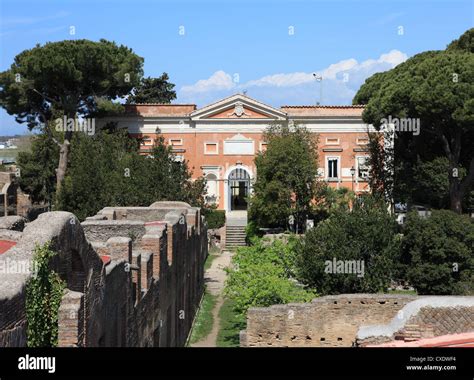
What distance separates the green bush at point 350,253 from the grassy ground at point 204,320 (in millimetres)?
3850

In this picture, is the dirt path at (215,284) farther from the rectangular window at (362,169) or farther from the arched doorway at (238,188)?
the rectangular window at (362,169)

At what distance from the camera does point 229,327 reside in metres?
26.7

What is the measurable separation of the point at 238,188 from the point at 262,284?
32.2 meters

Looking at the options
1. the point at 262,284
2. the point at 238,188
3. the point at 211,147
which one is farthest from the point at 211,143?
the point at 262,284

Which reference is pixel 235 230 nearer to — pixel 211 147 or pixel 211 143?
pixel 211 147

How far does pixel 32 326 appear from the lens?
935 cm

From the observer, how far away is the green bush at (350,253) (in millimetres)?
25422

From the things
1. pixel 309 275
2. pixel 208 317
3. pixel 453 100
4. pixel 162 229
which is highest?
pixel 453 100

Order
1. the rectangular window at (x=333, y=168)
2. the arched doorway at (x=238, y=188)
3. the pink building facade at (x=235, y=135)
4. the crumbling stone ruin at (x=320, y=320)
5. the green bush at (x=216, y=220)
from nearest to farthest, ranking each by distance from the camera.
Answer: the crumbling stone ruin at (x=320, y=320)
the green bush at (x=216, y=220)
the pink building facade at (x=235, y=135)
the rectangular window at (x=333, y=168)
the arched doorway at (x=238, y=188)

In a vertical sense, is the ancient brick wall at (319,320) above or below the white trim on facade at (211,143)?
below

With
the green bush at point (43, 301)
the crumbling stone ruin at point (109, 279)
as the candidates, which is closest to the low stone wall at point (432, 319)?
the crumbling stone ruin at point (109, 279)
